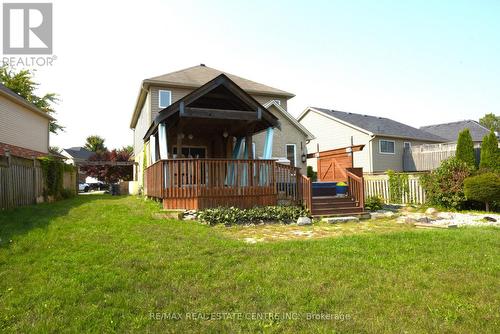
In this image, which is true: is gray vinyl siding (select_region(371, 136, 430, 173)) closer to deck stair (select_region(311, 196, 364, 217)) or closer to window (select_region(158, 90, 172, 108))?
deck stair (select_region(311, 196, 364, 217))

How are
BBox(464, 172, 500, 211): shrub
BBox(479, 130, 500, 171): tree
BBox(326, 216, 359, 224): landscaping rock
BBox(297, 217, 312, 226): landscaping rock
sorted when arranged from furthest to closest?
BBox(479, 130, 500, 171): tree, BBox(464, 172, 500, 211): shrub, BBox(326, 216, 359, 224): landscaping rock, BBox(297, 217, 312, 226): landscaping rock

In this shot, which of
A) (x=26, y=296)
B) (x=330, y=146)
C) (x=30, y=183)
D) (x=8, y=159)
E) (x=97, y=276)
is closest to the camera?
(x=26, y=296)

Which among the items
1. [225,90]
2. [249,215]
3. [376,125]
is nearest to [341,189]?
[249,215]

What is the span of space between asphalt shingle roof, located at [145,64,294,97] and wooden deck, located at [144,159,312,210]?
8.88m

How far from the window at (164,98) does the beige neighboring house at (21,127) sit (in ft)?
24.0

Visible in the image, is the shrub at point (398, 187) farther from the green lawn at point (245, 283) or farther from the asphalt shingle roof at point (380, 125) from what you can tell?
the asphalt shingle roof at point (380, 125)

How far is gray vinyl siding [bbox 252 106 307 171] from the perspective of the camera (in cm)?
1892

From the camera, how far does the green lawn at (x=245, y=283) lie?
3.03 m

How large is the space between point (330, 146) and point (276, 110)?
11.1m

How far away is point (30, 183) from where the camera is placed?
12789 mm

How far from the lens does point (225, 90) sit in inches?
433

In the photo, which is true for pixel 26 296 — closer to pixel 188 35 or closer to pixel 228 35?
pixel 188 35

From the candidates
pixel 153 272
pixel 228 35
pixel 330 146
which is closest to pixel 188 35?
pixel 228 35

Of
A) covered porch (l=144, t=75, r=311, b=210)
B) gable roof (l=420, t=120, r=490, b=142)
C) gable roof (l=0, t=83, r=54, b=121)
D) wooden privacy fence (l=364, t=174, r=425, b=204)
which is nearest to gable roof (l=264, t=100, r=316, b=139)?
wooden privacy fence (l=364, t=174, r=425, b=204)
